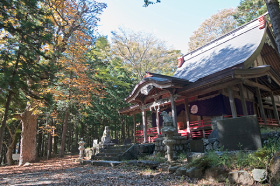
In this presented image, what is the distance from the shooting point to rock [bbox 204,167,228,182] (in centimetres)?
478

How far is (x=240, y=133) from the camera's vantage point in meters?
5.91

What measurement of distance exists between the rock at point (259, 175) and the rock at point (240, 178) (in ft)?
0.38

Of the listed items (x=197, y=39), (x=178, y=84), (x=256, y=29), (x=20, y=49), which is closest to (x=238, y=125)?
(x=178, y=84)

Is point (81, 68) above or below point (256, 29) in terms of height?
below

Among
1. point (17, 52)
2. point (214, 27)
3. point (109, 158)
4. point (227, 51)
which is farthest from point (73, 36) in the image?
point (214, 27)

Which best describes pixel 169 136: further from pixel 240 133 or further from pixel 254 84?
pixel 254 84

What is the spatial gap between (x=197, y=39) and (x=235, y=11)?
6654mm

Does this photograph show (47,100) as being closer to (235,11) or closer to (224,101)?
(224,101)

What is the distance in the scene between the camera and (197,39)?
1225 inches

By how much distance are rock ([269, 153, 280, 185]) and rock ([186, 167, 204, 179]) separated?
68.3 inches

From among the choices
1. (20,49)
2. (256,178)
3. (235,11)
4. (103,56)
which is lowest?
(256,178)

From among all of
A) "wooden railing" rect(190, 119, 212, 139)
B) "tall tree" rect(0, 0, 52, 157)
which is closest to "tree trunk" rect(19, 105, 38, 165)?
"tall tree" rect(0, 0, 52, 157)

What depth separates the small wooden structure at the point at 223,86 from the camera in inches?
399

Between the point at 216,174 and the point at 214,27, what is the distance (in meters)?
29.5
